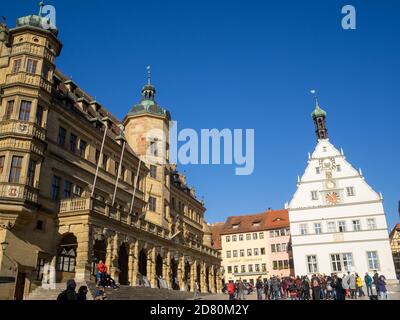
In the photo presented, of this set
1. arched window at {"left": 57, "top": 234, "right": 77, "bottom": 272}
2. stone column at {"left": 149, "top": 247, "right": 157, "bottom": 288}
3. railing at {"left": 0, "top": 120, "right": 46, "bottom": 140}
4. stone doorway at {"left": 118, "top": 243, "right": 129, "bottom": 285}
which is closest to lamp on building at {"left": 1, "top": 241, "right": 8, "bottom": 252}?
arched window at {"left": 57, "top": 234, "right": 77, "bottom": 272}

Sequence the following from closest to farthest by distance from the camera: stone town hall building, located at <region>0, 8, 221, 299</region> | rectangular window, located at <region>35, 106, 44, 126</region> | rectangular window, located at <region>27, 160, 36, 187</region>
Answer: stone town hall building, located at <region>0, 8, 221, 299</region> < rectangular window, located at <region>27, 160, 36, 187</region> < rectangular window, located at <region>35, 106, 44, 126</region>

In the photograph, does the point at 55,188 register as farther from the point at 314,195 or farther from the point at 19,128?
the point at 314,195

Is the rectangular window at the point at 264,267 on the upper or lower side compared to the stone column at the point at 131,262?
upper

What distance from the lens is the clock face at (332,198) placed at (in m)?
51.6

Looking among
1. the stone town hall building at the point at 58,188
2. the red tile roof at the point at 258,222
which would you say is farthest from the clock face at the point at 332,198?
the red tile roof at the point at 258,222

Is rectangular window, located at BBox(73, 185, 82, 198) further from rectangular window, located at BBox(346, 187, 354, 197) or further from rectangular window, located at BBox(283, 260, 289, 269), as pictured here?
rectangular window, located at BBox(283, 260, 289, 269)

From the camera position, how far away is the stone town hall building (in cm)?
2605

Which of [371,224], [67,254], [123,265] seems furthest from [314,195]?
[67,254]

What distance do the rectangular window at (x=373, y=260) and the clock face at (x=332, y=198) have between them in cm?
754

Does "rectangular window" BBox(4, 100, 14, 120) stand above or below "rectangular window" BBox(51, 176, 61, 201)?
above

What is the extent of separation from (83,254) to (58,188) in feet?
20.4

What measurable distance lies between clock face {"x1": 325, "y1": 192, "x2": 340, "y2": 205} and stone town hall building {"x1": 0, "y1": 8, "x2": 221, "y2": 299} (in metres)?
21.4

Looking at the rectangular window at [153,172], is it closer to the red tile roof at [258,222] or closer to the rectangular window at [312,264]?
→ the rectangular window at [312,264]

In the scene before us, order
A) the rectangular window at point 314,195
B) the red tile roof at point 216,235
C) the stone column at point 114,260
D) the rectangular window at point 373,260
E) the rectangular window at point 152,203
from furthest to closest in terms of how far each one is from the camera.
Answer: the red tile roof at point 216,235 → the rectangular window at point 314,195 → the rectangular window at point 373,260 → the rectangular window at point 152,203 → the stone column at point 114,260
